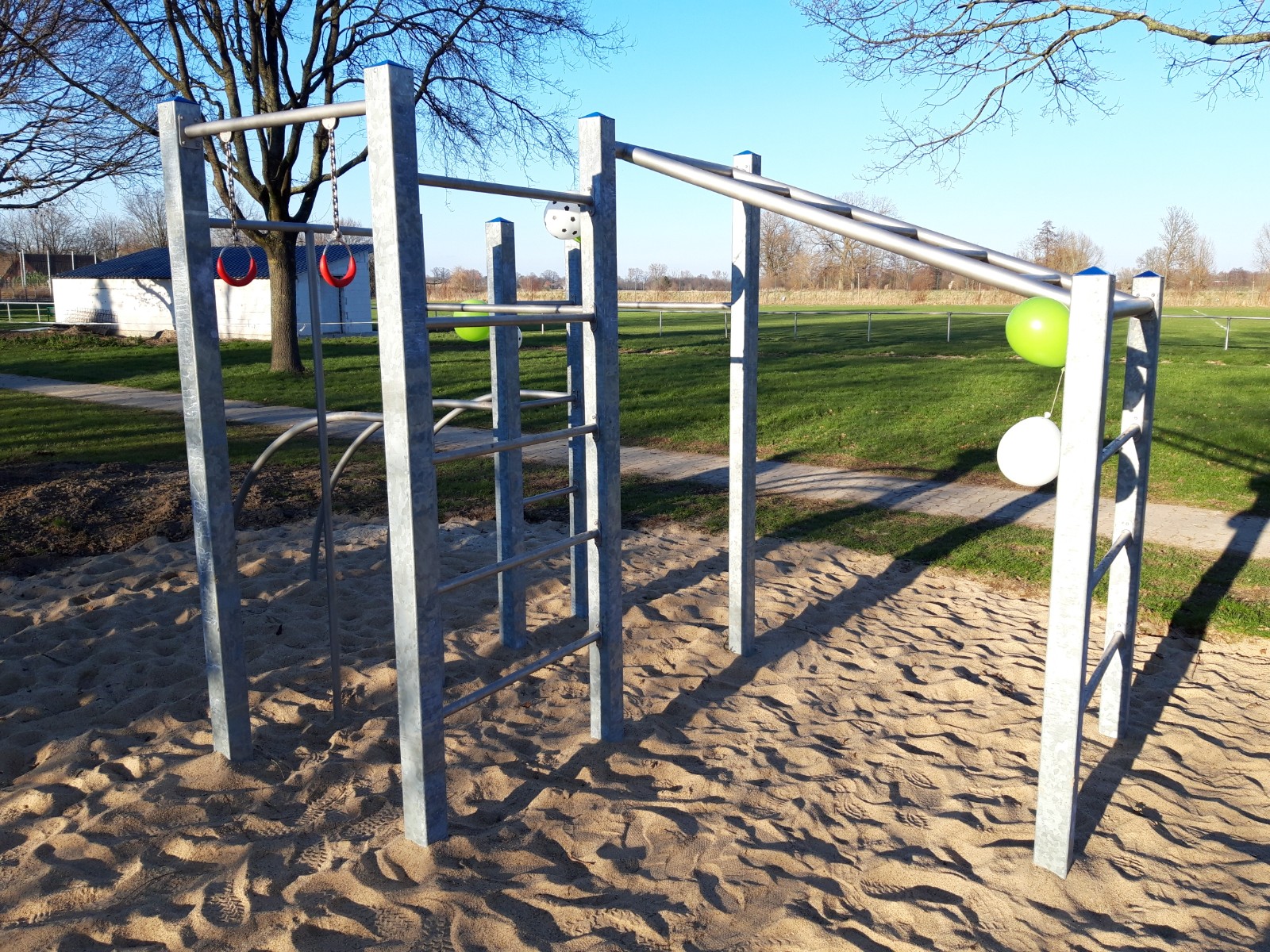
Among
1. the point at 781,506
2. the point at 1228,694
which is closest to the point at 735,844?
the point at 1228,694

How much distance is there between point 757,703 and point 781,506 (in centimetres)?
367

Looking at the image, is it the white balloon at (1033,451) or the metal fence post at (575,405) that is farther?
the metal fence post at (575,405)

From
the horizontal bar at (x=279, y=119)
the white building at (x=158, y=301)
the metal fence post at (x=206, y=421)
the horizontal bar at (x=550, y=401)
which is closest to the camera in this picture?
the horizontal bar at (x=279, y=119)

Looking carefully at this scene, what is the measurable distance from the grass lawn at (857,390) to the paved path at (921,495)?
426 millimetres

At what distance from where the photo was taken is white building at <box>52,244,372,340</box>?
95.4 feet

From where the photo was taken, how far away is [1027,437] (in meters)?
3.52

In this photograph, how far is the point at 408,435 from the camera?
2.61m

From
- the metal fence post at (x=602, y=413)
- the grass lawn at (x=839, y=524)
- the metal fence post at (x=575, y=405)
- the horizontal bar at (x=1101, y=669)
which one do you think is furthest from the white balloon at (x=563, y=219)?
the grass lawn at (x=839, y=524)

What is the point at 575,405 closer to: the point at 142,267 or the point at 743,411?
the point at 743,411

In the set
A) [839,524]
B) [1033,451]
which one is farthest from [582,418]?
[839,524]

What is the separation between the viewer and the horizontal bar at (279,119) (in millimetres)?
2605

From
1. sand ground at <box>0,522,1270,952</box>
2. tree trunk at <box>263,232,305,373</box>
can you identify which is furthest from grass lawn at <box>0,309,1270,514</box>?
sand ground at <box>0,522,1270,952</box>

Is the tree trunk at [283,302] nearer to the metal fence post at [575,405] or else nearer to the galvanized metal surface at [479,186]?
the metal fence post at [575,405]

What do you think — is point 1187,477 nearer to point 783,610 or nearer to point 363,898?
point 783,610
